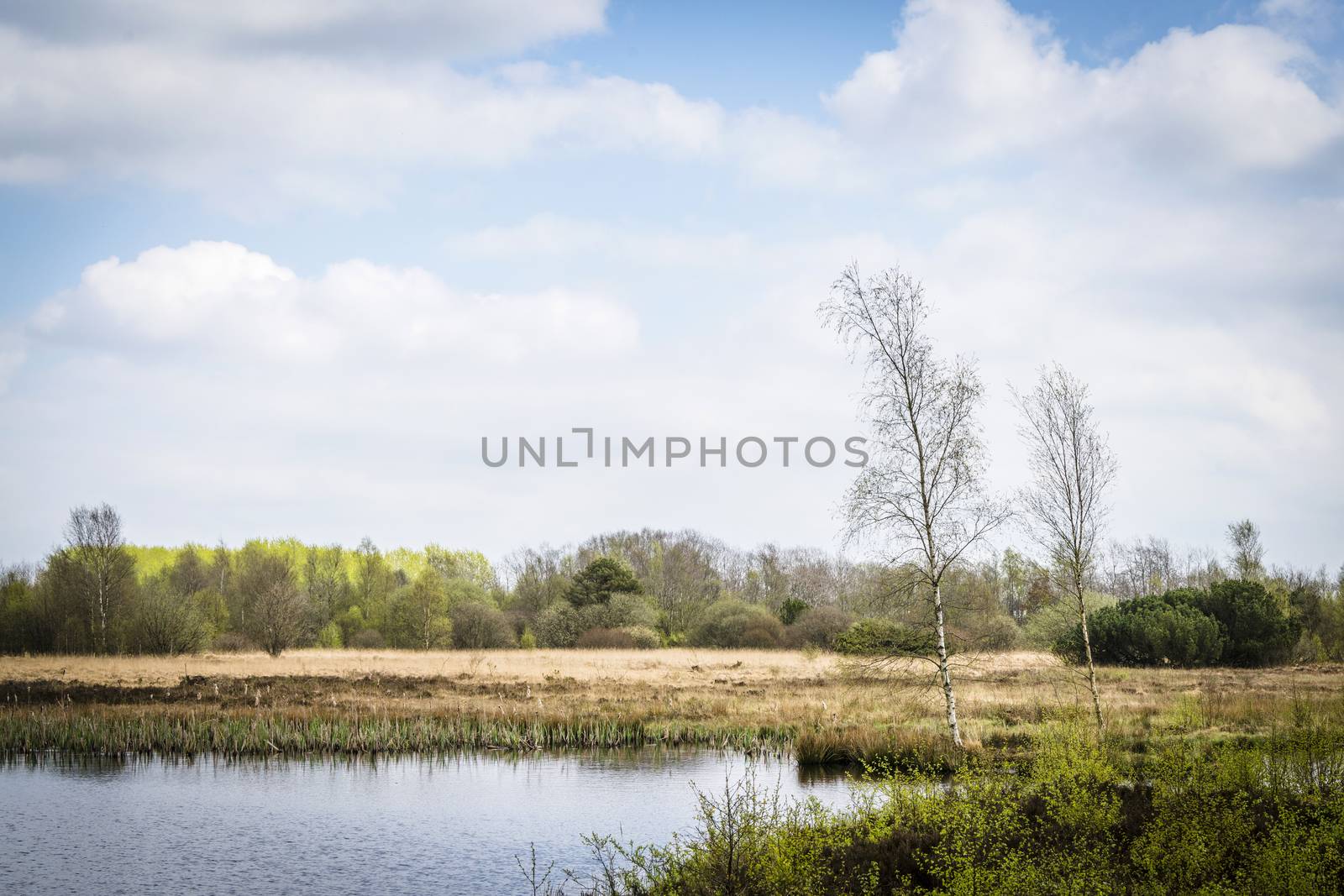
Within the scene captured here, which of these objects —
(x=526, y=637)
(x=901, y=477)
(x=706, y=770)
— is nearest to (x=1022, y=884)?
(x=901, y=477)

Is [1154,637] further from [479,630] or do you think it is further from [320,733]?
[479,630]

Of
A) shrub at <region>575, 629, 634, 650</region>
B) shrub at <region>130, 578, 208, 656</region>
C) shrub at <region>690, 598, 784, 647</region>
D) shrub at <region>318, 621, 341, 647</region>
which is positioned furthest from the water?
shrub at <region>318, 621, 341, 647</region>

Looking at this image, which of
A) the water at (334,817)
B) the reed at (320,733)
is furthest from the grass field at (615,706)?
the water at (334,817)

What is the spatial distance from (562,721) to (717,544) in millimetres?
72985

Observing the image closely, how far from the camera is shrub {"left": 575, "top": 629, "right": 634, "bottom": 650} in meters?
52.0

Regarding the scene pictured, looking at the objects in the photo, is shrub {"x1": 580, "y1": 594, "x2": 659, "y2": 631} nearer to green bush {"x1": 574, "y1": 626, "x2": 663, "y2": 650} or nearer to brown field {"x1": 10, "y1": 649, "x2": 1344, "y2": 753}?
green bush {"x1": 574, "y1": 626, "x2": 663, "y2": 650}

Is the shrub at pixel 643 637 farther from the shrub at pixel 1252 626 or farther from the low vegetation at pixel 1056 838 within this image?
the low vegetation at pixel 1056 838

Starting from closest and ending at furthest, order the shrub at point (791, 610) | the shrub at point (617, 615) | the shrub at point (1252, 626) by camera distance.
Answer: the shrub at point (1252, 626) < the shrub at point (617, 615) < the shrub at point (791, 610)

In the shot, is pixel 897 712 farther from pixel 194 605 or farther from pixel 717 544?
pixel 717 544

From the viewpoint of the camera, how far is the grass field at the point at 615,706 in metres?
21.3

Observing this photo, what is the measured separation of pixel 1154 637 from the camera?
3975 cm

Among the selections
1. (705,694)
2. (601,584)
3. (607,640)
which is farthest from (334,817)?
(601,584)

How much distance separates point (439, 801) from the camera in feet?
57.8

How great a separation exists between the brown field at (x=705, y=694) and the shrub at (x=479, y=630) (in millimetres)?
12698
